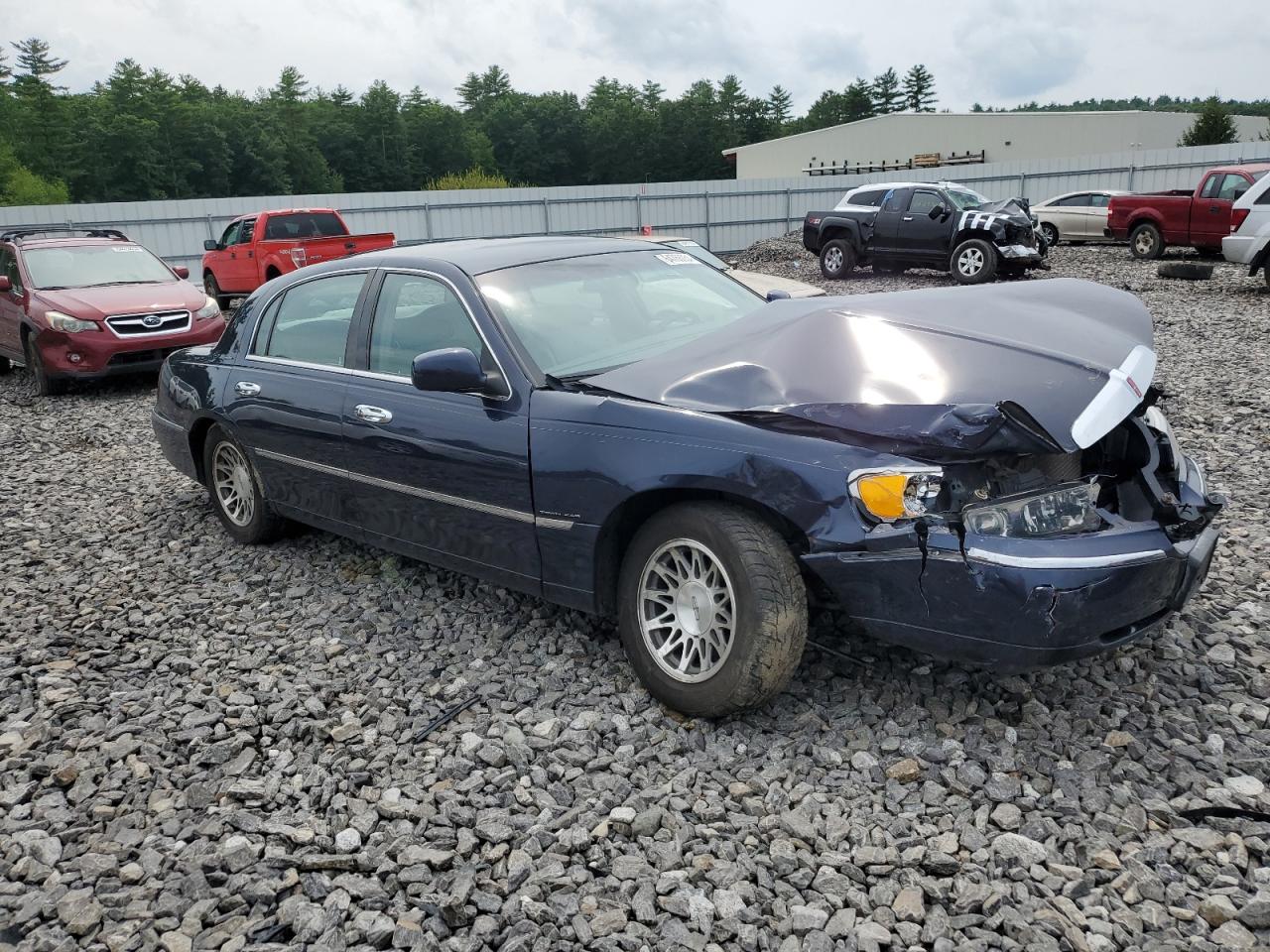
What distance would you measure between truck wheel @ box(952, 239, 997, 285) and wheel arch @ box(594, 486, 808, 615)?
14.1 meters

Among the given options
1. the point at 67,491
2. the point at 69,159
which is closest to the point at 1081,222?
the point at 67,491

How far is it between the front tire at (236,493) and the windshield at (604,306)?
2.04m

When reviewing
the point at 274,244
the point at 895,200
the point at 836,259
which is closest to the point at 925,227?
the point at 895,200

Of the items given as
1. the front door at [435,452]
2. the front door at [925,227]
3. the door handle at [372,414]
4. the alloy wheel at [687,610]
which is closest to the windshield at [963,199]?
the front door at [925,227]

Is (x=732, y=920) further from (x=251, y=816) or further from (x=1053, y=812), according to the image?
(x=251, y=816)

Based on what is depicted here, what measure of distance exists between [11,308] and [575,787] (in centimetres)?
1123

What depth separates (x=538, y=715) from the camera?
3.53m

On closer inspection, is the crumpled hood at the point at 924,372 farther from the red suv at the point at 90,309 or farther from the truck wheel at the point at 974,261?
the truck wheel at the point at 974,261

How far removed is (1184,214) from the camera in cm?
1791

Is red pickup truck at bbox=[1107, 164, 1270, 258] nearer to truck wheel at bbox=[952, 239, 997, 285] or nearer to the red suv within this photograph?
truck wheel at bbox=[952, 239, 997, 285]

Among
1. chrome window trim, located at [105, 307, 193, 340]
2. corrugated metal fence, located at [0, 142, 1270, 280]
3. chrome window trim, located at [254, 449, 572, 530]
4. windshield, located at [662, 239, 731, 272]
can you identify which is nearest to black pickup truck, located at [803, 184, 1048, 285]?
corrugated metal fence, located at [0, 142, 1270, 280]

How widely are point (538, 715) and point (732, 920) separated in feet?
4.02

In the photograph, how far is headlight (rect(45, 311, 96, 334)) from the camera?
10.5 meters

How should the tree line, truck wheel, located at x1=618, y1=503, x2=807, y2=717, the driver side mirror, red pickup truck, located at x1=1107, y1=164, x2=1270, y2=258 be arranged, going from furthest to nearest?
the tree line, red pickup truck, located at x1=1107, y1=164, x2=1270, y2=258, the driver side mirror, truck wheel, located at x1=618, y1=503, x2=807, y2=717
